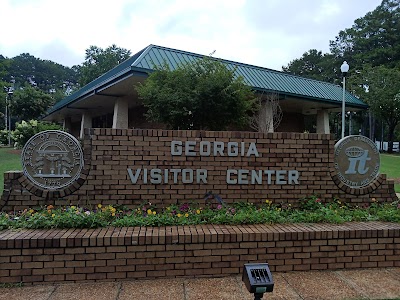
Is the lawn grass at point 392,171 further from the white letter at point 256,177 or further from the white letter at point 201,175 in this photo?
the white letter at point 201,175

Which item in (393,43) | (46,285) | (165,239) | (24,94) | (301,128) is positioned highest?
(393,43)

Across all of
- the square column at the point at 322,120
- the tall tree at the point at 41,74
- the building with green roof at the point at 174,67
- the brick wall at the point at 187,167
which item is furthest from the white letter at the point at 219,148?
the tall tree at the point at 41,74

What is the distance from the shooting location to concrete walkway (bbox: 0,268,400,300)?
3141mm

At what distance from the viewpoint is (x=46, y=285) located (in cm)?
335

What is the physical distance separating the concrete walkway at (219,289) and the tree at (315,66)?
43871 millimetres

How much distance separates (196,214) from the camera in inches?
168

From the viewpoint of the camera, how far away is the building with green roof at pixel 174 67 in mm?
11969

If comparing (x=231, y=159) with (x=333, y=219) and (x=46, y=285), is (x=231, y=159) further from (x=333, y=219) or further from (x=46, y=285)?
(x=46, y=285)

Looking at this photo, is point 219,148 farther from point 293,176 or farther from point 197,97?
point 197,97

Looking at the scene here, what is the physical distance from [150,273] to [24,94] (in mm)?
28979

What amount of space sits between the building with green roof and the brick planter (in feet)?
22.8

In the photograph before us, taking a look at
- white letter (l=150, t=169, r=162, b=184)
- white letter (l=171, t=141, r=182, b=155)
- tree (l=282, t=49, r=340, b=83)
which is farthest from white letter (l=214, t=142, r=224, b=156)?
tree (l=282, t=49, r=340, b=83)

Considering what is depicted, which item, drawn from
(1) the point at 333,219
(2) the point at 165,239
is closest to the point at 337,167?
(1) the point at 333,219

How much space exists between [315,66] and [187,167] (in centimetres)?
4722
